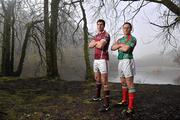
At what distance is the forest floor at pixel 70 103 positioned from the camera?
27.5 feet

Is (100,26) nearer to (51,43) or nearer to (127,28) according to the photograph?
(127,28)

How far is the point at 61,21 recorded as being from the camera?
18766 mm

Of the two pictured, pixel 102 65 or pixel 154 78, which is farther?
pixel 154 78

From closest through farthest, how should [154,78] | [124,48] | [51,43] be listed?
[124,48] < [51,43] < [154,78]

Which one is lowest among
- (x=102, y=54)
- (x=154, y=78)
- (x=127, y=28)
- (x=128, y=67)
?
(x=154, y=78)

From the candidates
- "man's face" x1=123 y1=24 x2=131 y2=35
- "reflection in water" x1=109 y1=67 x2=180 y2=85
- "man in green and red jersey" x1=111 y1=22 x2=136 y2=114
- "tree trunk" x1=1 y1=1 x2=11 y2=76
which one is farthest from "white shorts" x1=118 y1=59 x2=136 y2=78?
"reflection in water" x1=109 y1=67 x2=180 y2=85

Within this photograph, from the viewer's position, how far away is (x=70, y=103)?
10.2 metres

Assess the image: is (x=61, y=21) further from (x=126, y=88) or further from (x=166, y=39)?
(x=126, y=88)

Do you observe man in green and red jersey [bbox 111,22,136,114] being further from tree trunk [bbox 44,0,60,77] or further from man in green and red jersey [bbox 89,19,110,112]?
tree trunk [bbox 44,0,60,77]

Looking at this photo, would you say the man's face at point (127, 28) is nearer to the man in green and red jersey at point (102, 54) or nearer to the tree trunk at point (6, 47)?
the man in green and red jersey at point (102, 54)

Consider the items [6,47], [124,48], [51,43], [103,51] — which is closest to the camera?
[124,48]

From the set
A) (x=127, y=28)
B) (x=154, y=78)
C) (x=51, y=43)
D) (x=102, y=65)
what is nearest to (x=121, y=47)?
(x=127, y=28)

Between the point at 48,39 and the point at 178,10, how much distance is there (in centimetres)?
748

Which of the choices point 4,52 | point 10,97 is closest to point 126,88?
point 10,97
